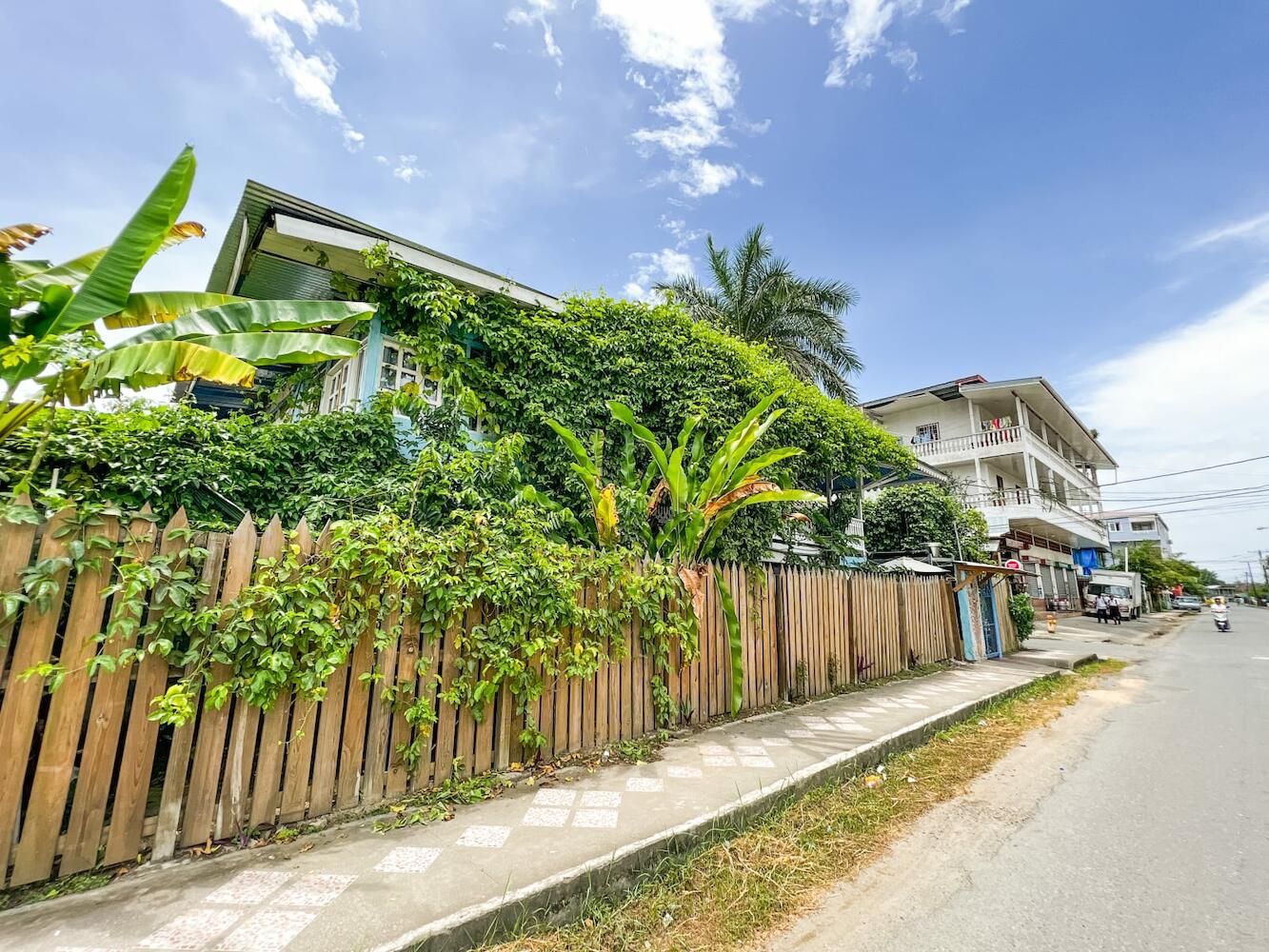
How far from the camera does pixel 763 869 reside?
277 centimetres

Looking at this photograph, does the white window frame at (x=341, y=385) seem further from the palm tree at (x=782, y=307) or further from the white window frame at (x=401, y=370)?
the palm tree at (x=782, y=307)

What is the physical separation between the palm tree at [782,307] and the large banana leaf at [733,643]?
12436mm

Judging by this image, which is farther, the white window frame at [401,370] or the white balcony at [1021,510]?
the white balcony at [1021,510]

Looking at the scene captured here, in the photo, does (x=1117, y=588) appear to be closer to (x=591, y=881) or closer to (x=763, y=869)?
(x=763, y=869)

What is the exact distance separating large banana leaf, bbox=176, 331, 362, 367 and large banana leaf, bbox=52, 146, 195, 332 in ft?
1.73

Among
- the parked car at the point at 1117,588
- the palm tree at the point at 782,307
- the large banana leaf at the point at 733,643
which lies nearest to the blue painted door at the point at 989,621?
the palm tree at the point at 782,307

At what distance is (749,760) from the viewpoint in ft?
13.8

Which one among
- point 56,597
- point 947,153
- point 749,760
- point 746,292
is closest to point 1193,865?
point 749,760

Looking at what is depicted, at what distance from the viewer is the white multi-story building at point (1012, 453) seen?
2281 cm

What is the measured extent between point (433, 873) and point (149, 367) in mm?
3969

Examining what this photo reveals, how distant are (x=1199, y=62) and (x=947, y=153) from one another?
3459 mm

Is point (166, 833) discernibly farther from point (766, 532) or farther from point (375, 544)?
point (766, 532)

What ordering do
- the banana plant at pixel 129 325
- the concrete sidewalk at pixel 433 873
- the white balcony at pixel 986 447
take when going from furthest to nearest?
the white balcony at pixel 986 447 → the banana plant at pixel 129 325 → the concrete sidewalk at pixel 433 873

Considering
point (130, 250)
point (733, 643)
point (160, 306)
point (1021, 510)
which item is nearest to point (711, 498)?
point (733, 643)
